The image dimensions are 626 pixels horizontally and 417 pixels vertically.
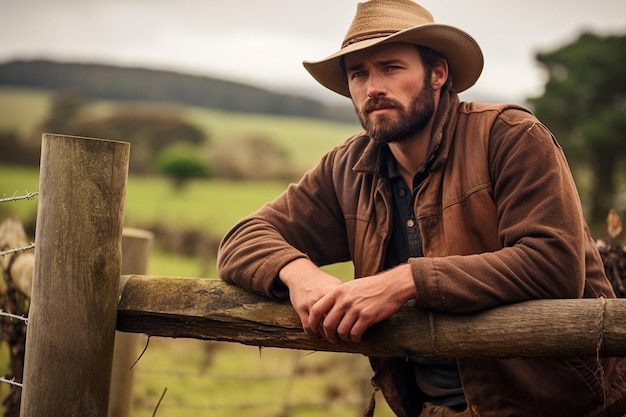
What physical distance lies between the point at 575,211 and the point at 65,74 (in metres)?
41.9

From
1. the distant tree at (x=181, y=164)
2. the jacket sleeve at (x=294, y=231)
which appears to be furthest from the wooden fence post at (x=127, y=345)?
the distant tree at (x=181, y=164)

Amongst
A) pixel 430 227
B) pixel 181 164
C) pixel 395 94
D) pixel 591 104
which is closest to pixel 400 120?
pixel 395 94

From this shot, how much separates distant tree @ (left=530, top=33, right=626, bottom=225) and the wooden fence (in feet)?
72.0

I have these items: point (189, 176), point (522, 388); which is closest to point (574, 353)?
point (522, 388)

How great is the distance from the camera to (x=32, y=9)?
207ft

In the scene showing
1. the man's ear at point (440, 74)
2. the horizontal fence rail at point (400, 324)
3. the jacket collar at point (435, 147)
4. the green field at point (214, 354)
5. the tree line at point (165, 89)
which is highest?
the tree line at point (165, 89)

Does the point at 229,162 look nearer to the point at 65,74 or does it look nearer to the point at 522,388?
the point at 65,74

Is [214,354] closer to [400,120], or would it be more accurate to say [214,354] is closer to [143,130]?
[400,120]

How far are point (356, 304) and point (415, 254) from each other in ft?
2.18

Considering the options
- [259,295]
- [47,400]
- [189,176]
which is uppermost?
[259,295]

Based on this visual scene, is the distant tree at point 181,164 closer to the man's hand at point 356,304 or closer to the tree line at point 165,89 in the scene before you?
the tree line at point 165,89

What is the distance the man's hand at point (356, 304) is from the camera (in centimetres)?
211

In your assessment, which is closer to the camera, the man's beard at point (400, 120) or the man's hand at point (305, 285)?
the man's hand at point (305, 285)

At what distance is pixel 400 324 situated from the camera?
217 centimetres
